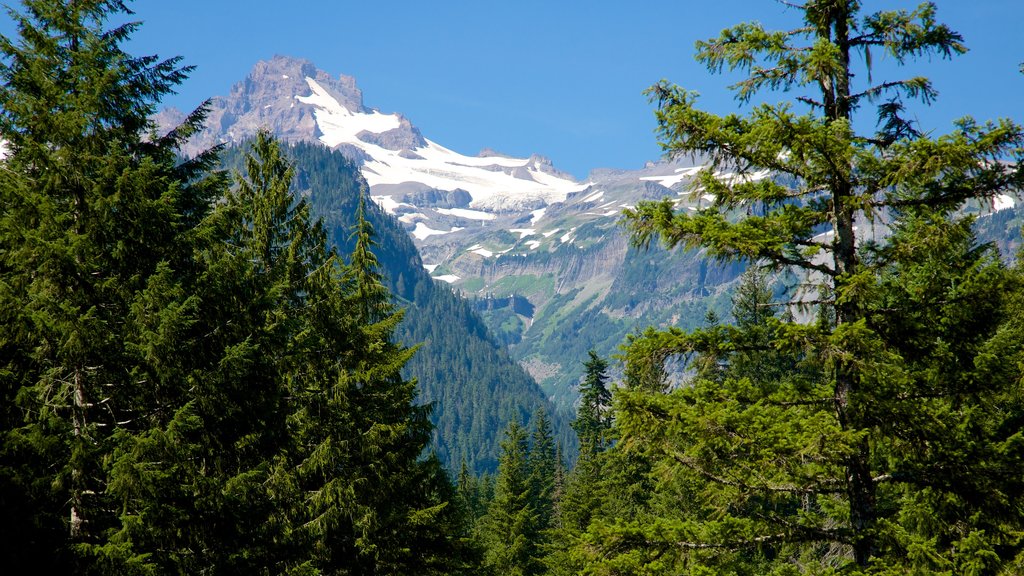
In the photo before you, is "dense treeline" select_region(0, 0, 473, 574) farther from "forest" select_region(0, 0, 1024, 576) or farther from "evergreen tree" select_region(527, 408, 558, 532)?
"evergreen tree" select_region(527, 408, 558, 532)

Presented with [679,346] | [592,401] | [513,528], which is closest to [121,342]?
[679,346]

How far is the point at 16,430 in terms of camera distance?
29.2ft

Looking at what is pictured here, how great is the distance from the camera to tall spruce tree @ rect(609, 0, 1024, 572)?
24.2ft

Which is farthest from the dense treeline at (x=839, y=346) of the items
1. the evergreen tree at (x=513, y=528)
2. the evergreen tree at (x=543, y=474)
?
the evergreen tree at (x=543, y=474)

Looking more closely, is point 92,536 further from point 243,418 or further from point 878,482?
point 878,482

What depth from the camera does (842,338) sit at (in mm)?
7340

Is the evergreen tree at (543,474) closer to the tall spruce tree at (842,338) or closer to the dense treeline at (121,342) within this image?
the dense treeline at (121,342)

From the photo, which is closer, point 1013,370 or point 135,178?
point 1013,370

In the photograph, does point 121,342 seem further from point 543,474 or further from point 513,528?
point 543,474

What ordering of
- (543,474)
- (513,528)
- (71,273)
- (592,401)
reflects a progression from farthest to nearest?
1. (543,474)
2. (592,401)
3. (513,528)
4. (71,273)

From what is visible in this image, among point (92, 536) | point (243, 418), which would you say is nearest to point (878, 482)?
point (243, 418)

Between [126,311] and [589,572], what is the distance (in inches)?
294

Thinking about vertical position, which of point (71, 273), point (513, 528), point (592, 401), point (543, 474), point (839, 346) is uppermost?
point (592, 401)

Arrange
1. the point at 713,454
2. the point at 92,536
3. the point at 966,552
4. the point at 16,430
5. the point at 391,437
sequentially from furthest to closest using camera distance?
the point at 391,437 → the point at 92,536 → the point at 16,430 → the point at 713,454 → the point at 966,552
